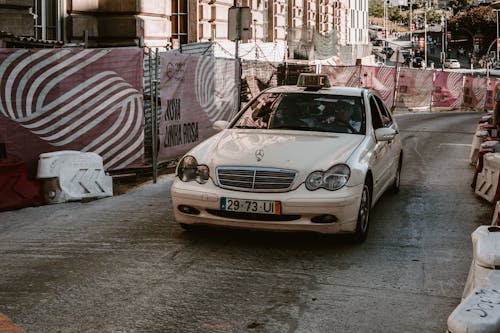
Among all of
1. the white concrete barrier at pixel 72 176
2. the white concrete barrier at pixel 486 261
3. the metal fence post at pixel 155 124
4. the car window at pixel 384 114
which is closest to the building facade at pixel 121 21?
the metal fence post at pixel 155 124

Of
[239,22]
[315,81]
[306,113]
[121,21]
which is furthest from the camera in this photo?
[121,21]

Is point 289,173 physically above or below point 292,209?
above

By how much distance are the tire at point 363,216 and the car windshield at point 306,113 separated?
0.91m

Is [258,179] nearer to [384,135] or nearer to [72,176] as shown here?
[384,135]

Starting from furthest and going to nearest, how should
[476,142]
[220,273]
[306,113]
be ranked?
[476,142] → [306,113] → [220,273]

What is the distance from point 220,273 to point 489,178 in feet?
16.5

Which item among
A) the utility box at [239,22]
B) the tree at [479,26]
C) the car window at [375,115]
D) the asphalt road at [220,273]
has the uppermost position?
the tree at [479,26]

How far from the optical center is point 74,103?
1071 centimetres

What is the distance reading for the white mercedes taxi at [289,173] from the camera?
709 centimetres

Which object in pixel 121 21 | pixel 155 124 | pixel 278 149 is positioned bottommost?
pixel 278 149

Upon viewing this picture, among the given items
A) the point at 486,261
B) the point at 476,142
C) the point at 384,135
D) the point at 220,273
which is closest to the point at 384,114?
the point at 384,135

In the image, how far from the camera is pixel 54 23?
19.0 m

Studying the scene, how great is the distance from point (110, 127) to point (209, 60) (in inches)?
141

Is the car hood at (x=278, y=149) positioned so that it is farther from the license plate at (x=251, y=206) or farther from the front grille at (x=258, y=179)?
the license plate at (x=251, y=206)
